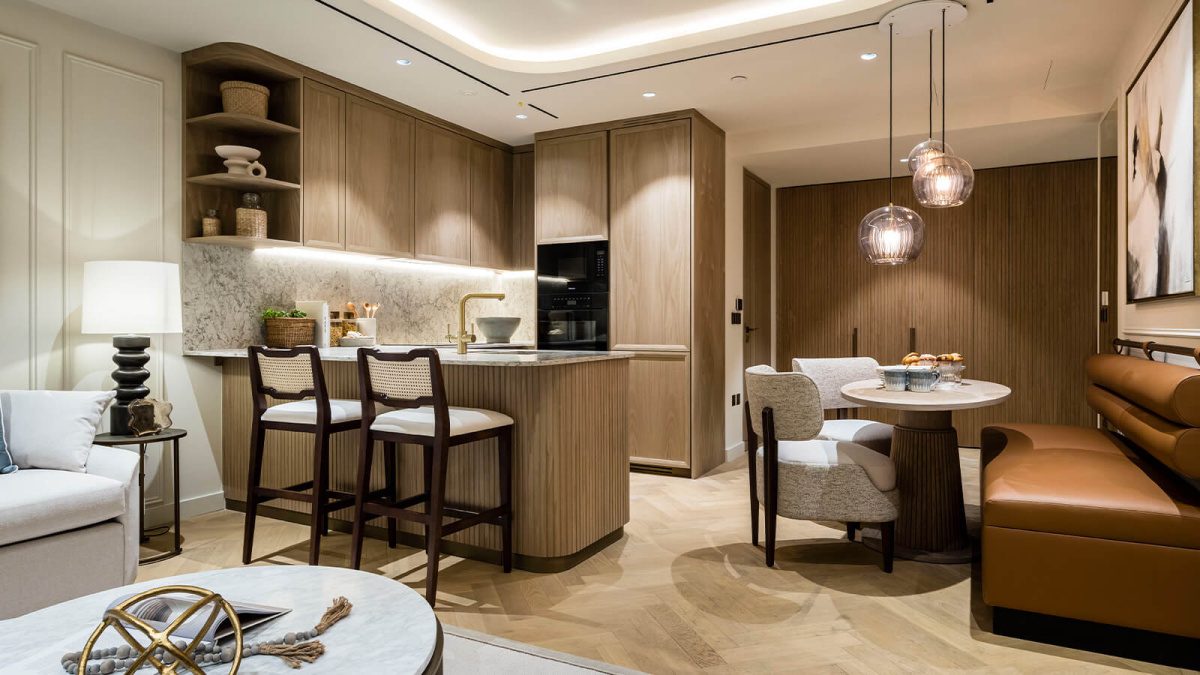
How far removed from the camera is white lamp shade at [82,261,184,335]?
9.73ft

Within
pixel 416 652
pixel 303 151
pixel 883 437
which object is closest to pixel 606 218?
pixel 303 151

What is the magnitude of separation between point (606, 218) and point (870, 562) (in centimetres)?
299

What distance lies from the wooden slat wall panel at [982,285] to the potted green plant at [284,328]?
4.33 metres

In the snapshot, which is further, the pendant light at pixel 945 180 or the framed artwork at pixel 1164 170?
the pendant light at pixel 945 180

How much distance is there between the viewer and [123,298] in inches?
118

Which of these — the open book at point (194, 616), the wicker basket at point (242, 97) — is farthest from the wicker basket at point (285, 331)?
the open book at point (194, 616)

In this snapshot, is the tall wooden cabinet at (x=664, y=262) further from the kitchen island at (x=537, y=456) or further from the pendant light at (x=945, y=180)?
the pendant light at (x=945, y=180)

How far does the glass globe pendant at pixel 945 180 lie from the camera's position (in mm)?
3281

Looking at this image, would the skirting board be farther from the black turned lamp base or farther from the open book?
the open book

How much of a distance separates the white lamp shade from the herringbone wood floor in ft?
3.51

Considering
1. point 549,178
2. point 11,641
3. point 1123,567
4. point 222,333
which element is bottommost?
point 1123,567

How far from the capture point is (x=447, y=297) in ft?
18.2

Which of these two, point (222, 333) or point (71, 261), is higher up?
point (71, 261)

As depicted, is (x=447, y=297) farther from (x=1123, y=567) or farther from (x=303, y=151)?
(x=1123, y=567)
